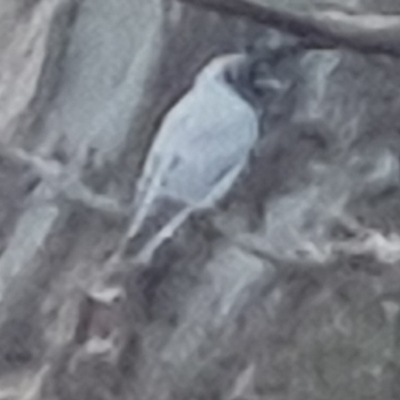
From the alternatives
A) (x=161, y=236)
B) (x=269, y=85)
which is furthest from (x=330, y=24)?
(x=161, y=236)

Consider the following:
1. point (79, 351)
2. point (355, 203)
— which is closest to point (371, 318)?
point (355, 203)

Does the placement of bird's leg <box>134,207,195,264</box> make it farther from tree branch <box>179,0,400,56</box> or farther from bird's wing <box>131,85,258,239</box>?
tree branch <box>179,0,400,56</box>

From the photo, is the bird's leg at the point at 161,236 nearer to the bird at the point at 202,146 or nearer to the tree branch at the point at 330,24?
the bird at the point at 202,146

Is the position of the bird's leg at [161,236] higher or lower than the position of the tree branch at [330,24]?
lower

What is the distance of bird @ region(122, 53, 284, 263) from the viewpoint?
68 cm

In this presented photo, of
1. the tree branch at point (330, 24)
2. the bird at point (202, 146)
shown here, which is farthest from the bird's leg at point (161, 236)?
the tree branch at point (330, 24)

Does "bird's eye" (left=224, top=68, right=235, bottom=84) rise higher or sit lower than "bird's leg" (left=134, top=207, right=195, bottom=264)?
higher

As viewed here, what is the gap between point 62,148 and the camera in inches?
28.1

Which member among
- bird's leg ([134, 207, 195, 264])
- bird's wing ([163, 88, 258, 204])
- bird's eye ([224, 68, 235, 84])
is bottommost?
bird's leg ([134, 207, 195, 264])

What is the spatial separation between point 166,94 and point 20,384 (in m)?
0.19

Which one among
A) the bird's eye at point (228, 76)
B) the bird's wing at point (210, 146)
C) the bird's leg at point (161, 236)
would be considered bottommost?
the bird's leg at point (161, 236)

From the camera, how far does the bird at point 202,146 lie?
2.23 feet

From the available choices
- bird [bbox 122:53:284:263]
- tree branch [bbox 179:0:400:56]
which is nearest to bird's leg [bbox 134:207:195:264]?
bird [bbox 122:53:284:263]

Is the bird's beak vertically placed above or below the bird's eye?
below
